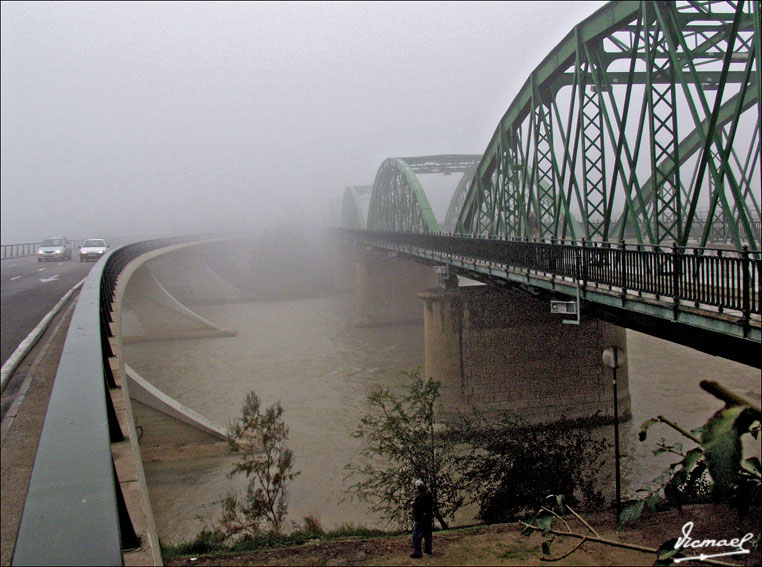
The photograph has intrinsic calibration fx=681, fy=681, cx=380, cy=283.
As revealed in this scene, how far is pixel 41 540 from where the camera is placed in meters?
1.67

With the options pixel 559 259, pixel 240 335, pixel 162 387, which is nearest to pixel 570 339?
pixel 559 259

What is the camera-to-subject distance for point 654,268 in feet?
40.9

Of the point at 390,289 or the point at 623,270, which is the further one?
the point at 390,289

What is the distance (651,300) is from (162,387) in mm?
24609

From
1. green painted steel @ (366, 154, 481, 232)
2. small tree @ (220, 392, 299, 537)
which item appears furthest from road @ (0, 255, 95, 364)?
green painted steel @ (366, 154, 481, 232)

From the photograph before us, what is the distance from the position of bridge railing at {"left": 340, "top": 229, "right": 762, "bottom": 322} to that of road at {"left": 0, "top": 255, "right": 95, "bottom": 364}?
11.5 meters

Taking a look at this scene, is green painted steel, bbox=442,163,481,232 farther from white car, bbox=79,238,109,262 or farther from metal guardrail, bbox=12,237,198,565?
metal guardrail, bbox=12,237,198,565

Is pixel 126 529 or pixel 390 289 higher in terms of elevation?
pixel 126 529

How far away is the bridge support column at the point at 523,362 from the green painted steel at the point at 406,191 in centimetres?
1808

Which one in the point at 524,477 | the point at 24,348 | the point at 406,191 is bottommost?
the point at 524,477

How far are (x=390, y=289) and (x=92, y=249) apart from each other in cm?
2189

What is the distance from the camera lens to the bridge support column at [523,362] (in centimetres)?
2352

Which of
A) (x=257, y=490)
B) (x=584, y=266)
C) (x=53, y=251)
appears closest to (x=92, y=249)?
(x=53, y=251)

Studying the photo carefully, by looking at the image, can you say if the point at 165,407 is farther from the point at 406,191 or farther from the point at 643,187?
the point at 406,191
